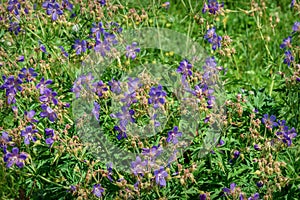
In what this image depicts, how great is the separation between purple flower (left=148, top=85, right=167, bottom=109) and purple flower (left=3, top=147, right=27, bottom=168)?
2.64 ft

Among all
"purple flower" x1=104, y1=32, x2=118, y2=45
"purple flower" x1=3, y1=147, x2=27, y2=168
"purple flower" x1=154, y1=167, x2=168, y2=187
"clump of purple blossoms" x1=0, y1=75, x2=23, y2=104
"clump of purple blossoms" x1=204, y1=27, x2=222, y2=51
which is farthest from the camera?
"clump of purple blossoms" x1=204, y1=27, x2=222, y2=51

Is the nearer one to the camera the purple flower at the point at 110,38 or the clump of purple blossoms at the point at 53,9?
the purple flower at the point at 110,38

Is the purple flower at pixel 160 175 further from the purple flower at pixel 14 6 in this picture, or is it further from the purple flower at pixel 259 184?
the purple flower at pixel 14 6

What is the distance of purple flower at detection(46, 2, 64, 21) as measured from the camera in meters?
3.91

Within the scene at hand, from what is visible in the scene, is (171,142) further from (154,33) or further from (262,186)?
(154,33)

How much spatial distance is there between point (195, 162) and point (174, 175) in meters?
0.17

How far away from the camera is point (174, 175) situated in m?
3.47

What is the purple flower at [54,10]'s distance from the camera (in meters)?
3.91

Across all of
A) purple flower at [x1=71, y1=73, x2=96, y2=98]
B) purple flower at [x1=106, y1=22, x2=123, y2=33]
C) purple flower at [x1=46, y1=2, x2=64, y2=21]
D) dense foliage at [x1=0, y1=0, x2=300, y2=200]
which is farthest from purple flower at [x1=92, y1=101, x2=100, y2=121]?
purple flower at [x1=46, y1=2, x2=64, y2=21]

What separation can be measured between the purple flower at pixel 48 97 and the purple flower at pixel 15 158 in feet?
1.06

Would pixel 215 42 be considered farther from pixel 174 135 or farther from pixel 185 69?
pixel 174 135

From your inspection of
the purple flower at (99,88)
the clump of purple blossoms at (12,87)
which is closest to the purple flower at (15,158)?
the clump of purple blossoms at (12,87)

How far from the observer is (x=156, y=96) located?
10.8 feet

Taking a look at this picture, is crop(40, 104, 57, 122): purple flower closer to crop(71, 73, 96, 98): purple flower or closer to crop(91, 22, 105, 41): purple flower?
crop(71, 73, 96, 98): purple flower
